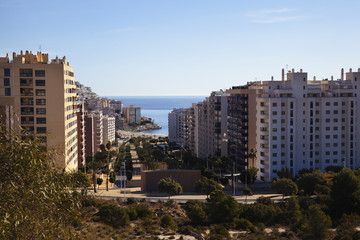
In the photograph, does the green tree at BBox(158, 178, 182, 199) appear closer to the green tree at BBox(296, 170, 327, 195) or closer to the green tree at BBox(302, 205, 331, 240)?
the green tree at BBox(296, 170, 327, 195)

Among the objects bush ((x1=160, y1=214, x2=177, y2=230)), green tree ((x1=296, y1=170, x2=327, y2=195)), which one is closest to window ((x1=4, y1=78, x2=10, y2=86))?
bush ((x1=160, y1=214, x2=177, y2=230))

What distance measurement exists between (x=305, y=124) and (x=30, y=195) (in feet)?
155

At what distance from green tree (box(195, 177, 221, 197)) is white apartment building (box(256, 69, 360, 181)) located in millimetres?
11420

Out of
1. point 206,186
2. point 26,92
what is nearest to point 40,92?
point 26,92

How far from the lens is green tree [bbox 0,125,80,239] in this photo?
7090 millimetres

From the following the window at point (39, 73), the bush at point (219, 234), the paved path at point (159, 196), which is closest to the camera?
the bush at point (219, 234)

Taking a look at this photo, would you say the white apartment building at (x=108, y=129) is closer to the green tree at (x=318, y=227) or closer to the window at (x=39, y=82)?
the window at (x=39, y=82)

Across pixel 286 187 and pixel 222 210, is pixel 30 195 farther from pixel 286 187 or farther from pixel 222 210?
pixel 286 187

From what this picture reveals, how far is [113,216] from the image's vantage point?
28219mm

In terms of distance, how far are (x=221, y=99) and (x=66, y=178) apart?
5628cm

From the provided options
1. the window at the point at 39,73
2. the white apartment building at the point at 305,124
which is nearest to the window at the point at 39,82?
the window at the point at 39,73

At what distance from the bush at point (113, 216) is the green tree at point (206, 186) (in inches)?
480

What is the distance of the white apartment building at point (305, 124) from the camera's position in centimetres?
4969

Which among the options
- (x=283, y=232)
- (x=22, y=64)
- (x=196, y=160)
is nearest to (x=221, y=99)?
(x=196, y=160)
